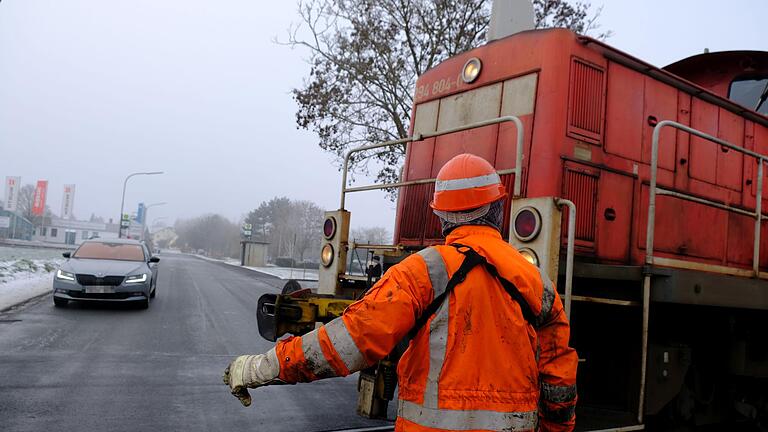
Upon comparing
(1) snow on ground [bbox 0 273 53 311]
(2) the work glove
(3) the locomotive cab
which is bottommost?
(1) snow on ground [bbox 0 273 53 311]

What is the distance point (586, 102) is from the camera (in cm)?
431

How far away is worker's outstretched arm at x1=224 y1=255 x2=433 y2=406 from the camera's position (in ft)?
6.08

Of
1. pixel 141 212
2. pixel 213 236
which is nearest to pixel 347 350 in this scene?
pixel 141 212

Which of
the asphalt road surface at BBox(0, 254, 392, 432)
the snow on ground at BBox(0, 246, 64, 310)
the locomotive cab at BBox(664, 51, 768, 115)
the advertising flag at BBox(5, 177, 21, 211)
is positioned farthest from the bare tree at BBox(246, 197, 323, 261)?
the locomotive cab at BBox(664, 51, 768, 115)

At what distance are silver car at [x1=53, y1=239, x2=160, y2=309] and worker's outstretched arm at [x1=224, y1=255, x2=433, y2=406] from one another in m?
10.8

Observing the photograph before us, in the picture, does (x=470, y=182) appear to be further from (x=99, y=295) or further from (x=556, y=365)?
(x=99, y=295)

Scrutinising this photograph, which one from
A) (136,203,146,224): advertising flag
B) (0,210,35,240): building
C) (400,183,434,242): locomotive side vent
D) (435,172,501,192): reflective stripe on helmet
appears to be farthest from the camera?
(0,210,35,240): building

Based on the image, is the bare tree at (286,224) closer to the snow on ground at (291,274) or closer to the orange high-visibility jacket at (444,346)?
the snow on ground at (291,274)

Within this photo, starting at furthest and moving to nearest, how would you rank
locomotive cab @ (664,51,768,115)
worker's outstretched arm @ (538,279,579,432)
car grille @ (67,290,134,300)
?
car grille @ (67,290,134,300) → locomotive cab @ (664,51,768,115) → worker's outstretched arm @ (538,279,579,432)

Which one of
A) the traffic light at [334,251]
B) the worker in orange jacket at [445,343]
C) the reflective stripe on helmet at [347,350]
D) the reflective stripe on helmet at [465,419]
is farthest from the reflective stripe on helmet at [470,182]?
the traffic light at [334,251]

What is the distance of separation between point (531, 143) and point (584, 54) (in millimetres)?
828

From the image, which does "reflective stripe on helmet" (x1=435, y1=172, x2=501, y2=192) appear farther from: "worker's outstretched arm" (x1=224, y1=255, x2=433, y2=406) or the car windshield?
the car windshield

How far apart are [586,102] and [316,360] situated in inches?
130

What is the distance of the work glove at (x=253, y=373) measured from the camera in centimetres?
196
